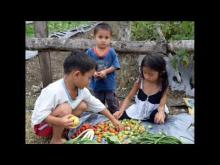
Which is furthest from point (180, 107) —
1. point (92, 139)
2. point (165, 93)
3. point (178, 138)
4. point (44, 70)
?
point (44, 70)

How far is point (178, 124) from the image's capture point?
9.31ft

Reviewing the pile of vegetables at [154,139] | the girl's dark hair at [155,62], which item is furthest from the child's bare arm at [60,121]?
the girl's dark hair at [155,62]

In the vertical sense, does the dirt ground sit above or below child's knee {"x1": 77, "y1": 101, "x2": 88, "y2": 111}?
above

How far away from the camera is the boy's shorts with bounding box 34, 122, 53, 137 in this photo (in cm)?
261

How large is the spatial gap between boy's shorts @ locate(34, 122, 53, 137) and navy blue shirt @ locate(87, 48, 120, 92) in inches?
21.7

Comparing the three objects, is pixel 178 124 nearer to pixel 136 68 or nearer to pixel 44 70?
pixel 136 68

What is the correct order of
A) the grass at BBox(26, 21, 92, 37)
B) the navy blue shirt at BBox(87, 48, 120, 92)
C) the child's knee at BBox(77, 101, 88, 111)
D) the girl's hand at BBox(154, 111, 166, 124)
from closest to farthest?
the child's knee at BBox(77, 101, 88, 111), the girl's hand at BBox(154, 111, 166, 124), the navy blue shirt at BBox(87, 48, 120, 92), the grass at BBox(26, 21, 92, 37)

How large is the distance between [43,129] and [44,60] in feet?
2.28

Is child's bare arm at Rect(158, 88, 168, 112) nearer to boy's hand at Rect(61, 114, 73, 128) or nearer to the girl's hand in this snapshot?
the girl's hand

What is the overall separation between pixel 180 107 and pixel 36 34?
122cm

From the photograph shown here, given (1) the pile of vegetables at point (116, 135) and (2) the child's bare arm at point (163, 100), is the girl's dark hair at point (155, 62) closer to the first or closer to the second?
(2) the child's bare arm at point (163, 100)

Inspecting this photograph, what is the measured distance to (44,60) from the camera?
10.3ft

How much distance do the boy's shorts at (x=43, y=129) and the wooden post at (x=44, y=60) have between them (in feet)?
1.82

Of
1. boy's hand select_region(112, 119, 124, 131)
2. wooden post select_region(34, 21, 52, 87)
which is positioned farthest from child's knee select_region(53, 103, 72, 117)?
wooden post select_region(34, 21, 52, 87)
